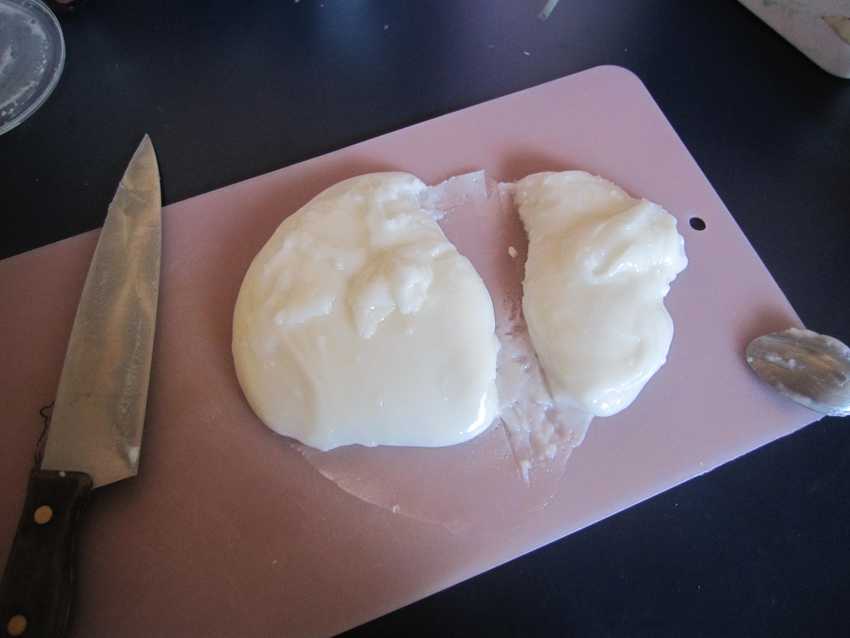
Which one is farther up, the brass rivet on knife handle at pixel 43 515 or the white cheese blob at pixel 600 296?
the white cheese blob at pixel 600 296

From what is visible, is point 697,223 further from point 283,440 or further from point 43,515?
point 43,515

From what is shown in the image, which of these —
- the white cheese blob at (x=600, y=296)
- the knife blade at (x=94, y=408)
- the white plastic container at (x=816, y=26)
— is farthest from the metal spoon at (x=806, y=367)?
the knife blade at (x=94, y=408)

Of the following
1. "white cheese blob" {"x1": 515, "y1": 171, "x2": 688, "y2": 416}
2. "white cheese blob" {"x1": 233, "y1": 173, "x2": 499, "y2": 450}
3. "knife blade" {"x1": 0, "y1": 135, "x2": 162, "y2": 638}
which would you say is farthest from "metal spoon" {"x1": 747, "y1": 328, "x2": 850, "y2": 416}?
"knife blade" {"x1": 0, "y1": 135, "x2": 162, "y2": 638}

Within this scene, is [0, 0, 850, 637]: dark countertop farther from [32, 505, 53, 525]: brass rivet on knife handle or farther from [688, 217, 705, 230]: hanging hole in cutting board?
[32, 505, 53, 525]: brass rivet on knife handle

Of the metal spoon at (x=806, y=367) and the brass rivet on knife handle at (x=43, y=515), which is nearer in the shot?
the brass rivet on knife handle at (x=43, y=515)

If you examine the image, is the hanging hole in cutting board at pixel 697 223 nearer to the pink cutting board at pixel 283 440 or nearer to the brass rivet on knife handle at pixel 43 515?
the pink cutting board at pixel 283 440

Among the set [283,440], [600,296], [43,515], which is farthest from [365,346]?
[43,515]

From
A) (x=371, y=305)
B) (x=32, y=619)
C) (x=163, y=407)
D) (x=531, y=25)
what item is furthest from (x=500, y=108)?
(x=32, y=619)
